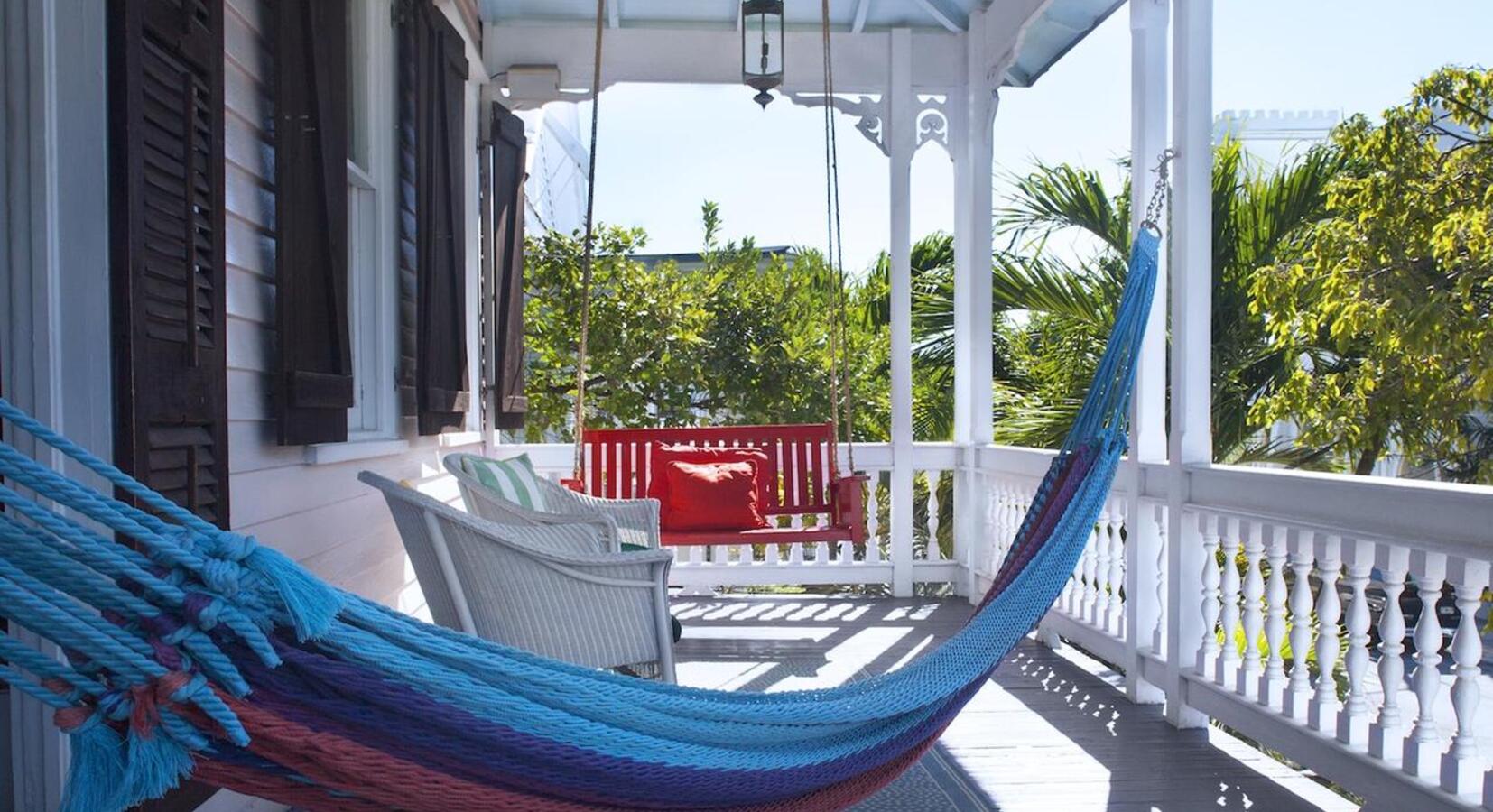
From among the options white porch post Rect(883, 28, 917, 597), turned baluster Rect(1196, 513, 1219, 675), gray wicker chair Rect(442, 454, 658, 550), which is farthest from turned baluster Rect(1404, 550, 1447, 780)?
white porch post Rect(883, 28, 917, 597)

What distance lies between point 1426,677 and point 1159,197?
1448 millimetres

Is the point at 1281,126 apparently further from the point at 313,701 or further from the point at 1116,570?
the point at 313,701

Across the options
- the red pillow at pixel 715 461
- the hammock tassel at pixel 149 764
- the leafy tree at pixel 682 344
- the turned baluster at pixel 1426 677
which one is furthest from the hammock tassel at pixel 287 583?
the leafy tree at pixel 682 344

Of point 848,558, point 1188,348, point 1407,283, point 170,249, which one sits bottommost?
point 848,558

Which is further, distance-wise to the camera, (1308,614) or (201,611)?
(1308,614)

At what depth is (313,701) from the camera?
4.03ft

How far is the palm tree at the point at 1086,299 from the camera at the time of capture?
581 centimetres

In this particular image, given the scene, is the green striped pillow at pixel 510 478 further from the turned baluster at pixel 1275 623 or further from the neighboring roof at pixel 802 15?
the neighboring roof at pixel 802 15

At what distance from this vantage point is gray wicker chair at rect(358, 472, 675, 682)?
2.55 meters

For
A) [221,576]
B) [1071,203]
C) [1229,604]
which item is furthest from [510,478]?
[1071,203]

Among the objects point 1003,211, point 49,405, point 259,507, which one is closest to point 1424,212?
point 1003,211

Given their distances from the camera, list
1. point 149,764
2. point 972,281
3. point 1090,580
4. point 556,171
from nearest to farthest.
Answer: point 149,764, point 1090,580, point 972,281, point 556,171

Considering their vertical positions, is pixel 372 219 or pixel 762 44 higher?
pixel 762 44

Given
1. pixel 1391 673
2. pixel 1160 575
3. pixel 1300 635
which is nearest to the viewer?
pixel 1391 673
